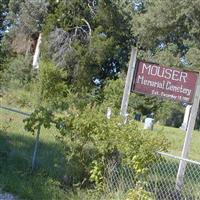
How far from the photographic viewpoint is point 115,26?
176 feet

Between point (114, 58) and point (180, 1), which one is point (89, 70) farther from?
point (180, 1)

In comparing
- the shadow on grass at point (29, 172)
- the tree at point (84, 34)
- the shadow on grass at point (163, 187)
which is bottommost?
the shadow on grass at point (29, 172)

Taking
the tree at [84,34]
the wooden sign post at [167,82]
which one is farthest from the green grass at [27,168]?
the tree at [84,34]

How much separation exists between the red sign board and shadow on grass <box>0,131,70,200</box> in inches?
80.4

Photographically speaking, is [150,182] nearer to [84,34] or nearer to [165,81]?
[165,81]

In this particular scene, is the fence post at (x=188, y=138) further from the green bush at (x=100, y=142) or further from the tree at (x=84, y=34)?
the tree at (x=84, y=34)

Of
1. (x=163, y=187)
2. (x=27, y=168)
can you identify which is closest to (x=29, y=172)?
(x=27, y=168)

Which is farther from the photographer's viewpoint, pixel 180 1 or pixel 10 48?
pixel 10 48

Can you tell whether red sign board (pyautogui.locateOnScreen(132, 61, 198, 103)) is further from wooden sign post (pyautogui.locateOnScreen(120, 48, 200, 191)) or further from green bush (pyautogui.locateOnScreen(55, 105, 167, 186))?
green bush (pyautogui.locateOnScreen(55, 105, 167, 186))

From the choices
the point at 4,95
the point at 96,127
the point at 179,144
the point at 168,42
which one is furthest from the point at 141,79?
the point at 168,42

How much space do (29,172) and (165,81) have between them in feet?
9.92

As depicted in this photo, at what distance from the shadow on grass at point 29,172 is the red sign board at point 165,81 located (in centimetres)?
204

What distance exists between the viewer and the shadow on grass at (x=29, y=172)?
8.08 metres

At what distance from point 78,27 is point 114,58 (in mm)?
9174
